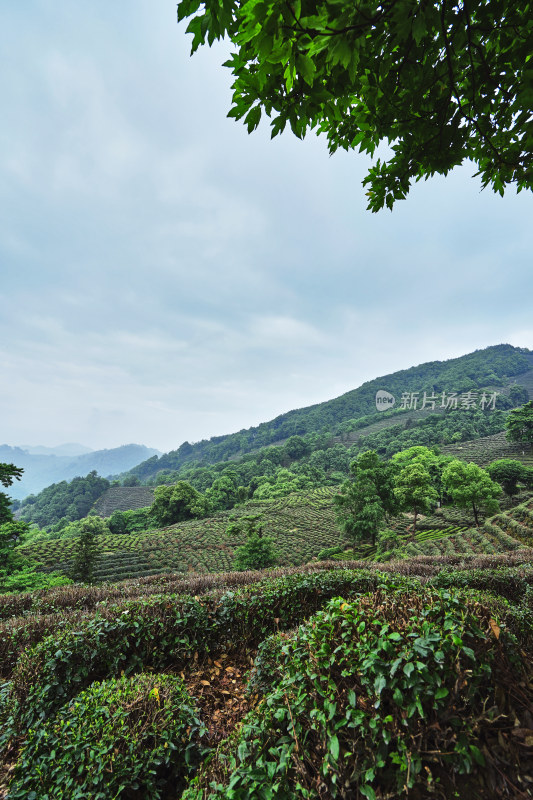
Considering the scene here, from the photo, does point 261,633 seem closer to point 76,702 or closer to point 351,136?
point 76,702

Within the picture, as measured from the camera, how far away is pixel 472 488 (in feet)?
93.2

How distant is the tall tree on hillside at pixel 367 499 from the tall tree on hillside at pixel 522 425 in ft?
123

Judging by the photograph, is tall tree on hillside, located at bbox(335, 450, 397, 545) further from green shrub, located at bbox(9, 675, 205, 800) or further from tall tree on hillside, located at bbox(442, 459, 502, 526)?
green shrub, located at bbox(9, 675, 205, 800)

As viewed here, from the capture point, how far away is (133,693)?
109 inches

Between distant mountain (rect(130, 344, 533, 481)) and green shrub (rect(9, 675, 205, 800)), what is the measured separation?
119m

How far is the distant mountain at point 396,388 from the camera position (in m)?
128

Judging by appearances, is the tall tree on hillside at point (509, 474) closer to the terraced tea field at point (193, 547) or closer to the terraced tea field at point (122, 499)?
the terraced tea field at point (193, 547)

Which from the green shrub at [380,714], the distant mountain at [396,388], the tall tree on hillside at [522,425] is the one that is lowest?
the tall tree on hillside at [522,425]

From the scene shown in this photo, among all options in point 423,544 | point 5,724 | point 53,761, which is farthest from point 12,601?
point 423,544

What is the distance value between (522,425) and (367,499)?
41.6 meters

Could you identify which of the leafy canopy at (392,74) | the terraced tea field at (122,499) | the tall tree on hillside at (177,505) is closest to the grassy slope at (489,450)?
Answer: the tall tree on hillside at (177,505)

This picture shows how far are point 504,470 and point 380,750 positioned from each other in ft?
155

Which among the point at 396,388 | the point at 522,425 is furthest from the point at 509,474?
the point at 396,388

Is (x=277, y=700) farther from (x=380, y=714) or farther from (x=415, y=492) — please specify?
(x=415, y=492)
